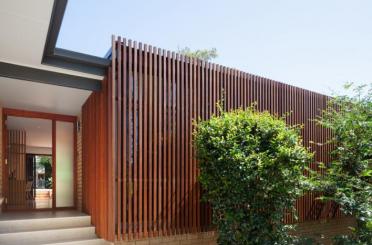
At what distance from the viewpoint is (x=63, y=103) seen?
25.3 ft

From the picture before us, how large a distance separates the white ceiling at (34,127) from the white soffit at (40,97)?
1.61m

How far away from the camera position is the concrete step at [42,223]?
6.13 m

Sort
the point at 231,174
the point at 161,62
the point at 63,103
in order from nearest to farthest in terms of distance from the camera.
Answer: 1. the point at 231,174
2. the point at 161,62
3. the point at 63,103

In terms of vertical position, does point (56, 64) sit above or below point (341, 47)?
below

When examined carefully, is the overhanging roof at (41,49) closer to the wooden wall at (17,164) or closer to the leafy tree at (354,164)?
the leafy tree at (354,164)

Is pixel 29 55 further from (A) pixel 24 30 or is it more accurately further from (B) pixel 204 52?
(B) pixel 204 52

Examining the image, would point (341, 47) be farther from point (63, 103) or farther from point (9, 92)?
point (9, 92)

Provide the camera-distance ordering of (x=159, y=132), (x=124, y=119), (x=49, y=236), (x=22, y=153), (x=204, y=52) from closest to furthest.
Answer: (x=124, y=119)
(x=49, y=236)
(x=159, y=132)
(x=22, y=153)
(x=204, y=52)

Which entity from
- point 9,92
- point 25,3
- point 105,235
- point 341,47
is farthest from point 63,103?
point 341,47

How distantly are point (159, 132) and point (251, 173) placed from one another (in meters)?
1.95

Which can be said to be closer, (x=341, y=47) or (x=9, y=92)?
(x=9, y=92)

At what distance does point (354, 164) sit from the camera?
301 inches

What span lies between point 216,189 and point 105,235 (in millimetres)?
2134

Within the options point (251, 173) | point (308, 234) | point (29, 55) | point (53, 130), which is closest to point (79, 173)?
point (53, 130)
